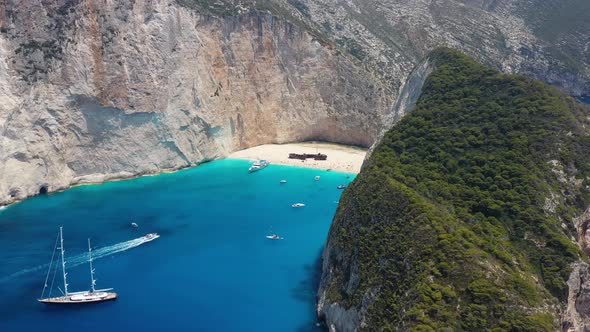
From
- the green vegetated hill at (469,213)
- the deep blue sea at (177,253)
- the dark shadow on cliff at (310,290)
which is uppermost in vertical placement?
the green vegetated hill at (469,213)

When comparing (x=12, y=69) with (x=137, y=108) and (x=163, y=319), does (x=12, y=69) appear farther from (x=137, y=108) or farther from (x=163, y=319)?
(x=163, y=319)

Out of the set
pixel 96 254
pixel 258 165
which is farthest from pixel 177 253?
pixel 258 165

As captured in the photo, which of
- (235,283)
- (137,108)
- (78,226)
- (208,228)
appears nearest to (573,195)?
(235,283)

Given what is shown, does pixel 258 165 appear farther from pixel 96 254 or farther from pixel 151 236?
pixel 96 254

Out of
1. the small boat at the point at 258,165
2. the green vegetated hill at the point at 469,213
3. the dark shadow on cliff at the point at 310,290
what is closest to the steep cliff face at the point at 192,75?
the small boat at the point at 258,165

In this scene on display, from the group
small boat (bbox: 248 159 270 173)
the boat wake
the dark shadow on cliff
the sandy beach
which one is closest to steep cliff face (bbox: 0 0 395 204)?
the sandy beach

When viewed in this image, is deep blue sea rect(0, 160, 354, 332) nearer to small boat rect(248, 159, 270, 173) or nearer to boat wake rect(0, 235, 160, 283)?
boat wake rect(0, 235, 160, 283)

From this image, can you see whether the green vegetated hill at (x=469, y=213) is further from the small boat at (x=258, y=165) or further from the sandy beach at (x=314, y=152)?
the small boat at (x=258, y=165)
